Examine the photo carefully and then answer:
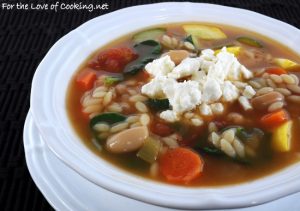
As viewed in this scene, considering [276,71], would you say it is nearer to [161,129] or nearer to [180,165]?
[161,129]

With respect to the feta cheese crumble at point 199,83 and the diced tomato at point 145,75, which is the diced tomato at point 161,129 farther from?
the diced tomato at point 145,75

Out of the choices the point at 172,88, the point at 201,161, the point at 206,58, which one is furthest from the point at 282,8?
the point at 201,161

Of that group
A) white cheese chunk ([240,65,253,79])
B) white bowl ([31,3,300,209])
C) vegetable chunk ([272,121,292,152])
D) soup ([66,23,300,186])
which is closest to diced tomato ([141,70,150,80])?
soup ([66,23,300,186])

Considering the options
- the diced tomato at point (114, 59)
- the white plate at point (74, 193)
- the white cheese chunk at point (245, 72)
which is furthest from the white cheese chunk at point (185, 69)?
the white plate at point (74, 193)

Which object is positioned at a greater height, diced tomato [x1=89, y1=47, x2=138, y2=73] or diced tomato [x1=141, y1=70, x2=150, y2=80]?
diced tomato [x1=141, y1=70, x2=150, y2=80]

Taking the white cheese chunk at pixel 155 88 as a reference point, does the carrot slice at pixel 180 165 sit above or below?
below

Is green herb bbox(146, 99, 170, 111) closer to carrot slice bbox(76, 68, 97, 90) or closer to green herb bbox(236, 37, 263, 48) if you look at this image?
carrot slice bbox(76, 68, 97, 90)
